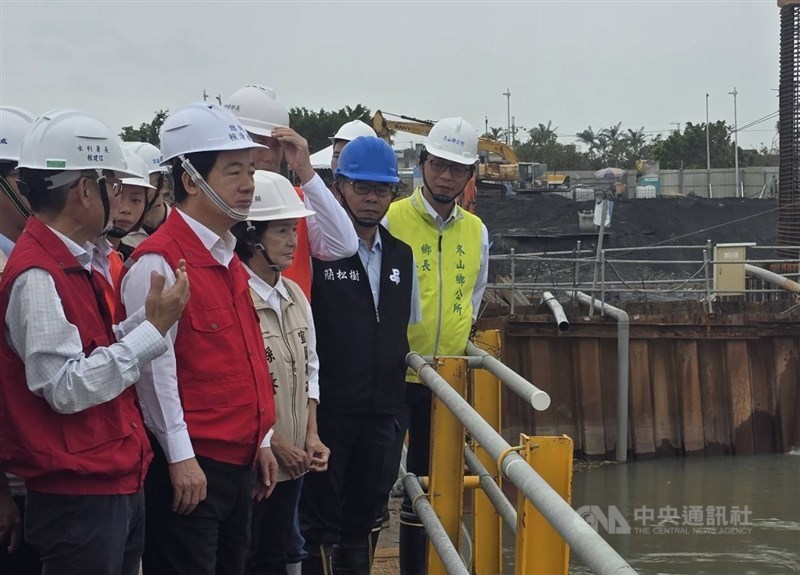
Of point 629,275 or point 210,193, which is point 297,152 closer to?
point 210,193

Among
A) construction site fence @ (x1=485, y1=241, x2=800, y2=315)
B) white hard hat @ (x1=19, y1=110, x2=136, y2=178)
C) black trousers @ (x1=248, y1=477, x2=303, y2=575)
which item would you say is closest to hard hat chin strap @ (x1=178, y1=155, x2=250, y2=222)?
white hard hat @ (x1=19, y1=110, x2=136, y2=178)

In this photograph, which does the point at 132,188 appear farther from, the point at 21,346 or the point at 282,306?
the point at 21,346

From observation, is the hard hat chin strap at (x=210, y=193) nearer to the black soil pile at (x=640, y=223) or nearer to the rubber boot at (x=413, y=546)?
the rubber boot at (x=413, y=546)

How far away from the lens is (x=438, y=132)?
5008mm

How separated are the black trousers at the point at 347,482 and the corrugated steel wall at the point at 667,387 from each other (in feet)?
34.4

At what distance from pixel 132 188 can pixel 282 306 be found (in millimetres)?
1262

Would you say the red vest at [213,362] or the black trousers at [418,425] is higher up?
the red vest at [213,362]

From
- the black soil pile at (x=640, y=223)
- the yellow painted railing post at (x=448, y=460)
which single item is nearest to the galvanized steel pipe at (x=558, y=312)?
the yellow painted railing post at (x=448, y=460)

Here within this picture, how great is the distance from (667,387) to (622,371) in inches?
43.3

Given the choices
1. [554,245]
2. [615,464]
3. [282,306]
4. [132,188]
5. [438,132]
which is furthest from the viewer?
[554,245]

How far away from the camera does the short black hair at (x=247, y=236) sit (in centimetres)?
348

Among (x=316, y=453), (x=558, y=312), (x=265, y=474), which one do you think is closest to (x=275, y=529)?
(x=316, y=453)

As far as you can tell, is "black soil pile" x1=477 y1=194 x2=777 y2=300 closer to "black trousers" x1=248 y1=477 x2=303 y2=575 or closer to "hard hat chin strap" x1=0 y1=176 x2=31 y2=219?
"black trousers" x1=248 y1=477 x2=303 y2=575

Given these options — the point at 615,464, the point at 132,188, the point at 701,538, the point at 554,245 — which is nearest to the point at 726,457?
the point at 615,464
